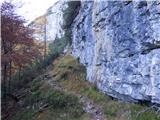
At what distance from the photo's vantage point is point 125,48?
14.5 m

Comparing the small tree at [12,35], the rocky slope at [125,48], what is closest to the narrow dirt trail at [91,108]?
the rocky slope at [125,48]

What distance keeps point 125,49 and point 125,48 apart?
0.04m

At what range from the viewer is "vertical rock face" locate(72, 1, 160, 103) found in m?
12.0

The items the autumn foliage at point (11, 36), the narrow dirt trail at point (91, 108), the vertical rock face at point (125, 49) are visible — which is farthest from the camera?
the autumn foliage at point (11, 36)

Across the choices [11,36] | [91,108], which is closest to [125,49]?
[91,108]

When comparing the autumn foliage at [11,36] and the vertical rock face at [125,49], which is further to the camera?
the autumn foliage at [11,36]

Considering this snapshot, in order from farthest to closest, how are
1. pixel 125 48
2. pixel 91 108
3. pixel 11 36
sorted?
pixel 11 36, pixel 91 108, pixel 125 48

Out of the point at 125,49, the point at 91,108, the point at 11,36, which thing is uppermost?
the point at 11,36

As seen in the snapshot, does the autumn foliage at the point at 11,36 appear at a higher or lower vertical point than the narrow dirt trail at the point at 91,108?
higher

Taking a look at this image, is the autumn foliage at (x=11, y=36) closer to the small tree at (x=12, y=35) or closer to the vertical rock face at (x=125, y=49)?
the small tree at (x=12, y=35)

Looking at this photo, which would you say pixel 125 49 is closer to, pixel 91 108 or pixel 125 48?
pixel 125 48

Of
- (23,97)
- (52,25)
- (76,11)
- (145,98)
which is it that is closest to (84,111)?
(145,98)

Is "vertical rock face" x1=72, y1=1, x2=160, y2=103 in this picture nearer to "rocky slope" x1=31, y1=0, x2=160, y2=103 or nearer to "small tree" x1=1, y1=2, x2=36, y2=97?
"rocky slope" x1=31, y1=0, x2=160, y2=103

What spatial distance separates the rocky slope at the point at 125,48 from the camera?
39.4ft
